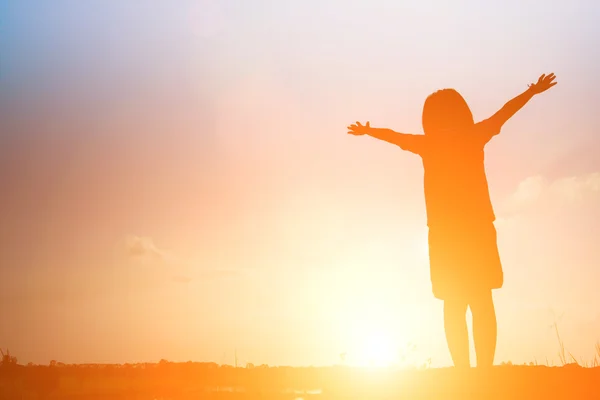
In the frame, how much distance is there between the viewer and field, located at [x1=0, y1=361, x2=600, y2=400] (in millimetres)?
5238

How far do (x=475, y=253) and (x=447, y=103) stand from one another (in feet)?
6.37

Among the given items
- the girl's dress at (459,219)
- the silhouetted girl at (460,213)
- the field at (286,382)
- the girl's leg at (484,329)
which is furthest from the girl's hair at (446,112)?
the field at (286,382)

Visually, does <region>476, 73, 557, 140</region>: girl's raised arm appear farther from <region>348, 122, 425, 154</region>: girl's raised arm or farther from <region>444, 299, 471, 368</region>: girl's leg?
<region>444, 299, 471, 368</region>: girl's leg

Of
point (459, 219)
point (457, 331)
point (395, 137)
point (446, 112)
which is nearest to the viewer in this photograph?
point (457, 331)

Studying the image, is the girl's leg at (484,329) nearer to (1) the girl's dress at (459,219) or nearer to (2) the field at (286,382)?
(1) the girl's dress at (459,219)

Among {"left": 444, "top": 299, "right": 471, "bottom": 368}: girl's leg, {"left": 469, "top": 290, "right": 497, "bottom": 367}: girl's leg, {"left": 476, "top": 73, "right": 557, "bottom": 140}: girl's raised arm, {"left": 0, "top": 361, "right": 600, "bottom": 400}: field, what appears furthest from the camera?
{"left": 476, "top": 73, "right": 557, "bottom": 140}: girl's raised arm

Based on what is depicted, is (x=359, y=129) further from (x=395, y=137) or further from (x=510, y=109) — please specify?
(x=510, y=109)

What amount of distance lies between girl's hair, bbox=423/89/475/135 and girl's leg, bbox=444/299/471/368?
2.18 meters

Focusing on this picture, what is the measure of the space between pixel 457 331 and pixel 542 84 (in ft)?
10.9

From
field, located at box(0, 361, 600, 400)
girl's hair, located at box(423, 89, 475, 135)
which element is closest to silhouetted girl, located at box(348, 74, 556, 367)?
girl's hair, located at box(423, 89, 475, 135)

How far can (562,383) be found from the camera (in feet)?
17.5

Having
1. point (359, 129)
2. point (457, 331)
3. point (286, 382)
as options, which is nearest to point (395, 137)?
point (359, 129)

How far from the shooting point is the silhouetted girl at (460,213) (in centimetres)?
640

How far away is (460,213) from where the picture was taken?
263 inches
